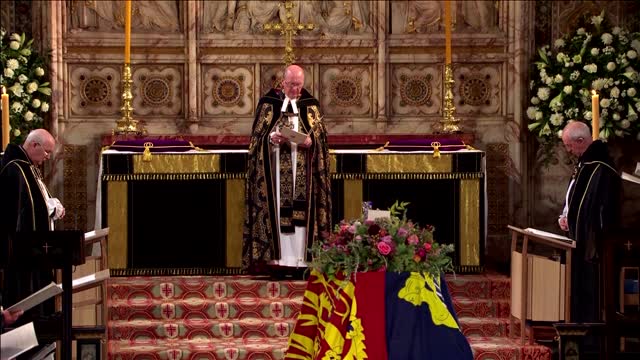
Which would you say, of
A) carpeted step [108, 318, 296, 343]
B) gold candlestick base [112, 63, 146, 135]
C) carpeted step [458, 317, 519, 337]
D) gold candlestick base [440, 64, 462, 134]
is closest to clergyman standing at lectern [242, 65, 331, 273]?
carpeted step [108, 318, 296, 343]

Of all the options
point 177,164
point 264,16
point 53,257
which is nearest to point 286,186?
point 177,164

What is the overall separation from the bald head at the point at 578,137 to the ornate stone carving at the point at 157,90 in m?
4.66

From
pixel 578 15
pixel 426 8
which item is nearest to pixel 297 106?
pixel 426 8

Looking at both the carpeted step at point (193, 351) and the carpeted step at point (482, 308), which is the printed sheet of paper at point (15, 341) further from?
the carpeted step at point (482, 308)

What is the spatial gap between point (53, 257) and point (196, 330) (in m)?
2.81

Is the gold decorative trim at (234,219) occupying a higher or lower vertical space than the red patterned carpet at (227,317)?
higher

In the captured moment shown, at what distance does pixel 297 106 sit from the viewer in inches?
467

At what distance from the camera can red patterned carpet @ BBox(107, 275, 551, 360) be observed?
402 inches

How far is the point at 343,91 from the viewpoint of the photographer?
44.8 ft

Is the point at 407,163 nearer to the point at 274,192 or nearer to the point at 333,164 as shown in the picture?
the point at 333,164

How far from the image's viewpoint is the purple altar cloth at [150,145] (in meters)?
12.1

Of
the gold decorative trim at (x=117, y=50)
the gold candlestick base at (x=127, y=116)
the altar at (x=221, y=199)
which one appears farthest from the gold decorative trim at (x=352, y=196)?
the gold decorative trim at (x=117, y=50)

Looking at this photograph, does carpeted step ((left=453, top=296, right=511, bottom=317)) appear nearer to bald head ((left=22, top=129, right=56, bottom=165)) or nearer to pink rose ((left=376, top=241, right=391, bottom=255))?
Result: pink rose ((left=376, top=241, right=391, bottom=255))

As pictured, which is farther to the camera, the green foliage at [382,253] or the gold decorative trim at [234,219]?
the gold decorative trim at [234,219]
